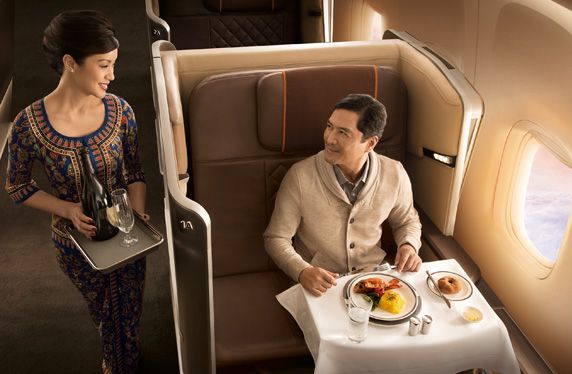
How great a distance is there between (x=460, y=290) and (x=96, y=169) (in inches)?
52.3

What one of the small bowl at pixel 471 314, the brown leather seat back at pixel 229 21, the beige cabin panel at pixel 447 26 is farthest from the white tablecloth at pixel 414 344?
the brown leather seat back at pixel 229 21

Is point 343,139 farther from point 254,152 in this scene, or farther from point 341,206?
point 254,152

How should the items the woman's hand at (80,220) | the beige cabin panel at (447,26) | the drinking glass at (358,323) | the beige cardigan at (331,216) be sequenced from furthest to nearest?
1. the beige cabin panel at (447,26)
2. the beige cardigan at (331,216)
3. the woman's hand at (80,220)
4. the drinking glass at (358,323)

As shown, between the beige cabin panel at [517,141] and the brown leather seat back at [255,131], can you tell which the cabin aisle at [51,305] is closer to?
the brown leather seat back at [255,131]

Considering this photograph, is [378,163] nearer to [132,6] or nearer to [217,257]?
[217,257]

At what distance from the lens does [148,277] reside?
130 inches

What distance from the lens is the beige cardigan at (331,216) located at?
2238 millimetres

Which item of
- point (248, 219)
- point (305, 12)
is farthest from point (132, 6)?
point (248, 219)

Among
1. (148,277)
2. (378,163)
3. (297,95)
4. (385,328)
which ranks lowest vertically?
(148,277)

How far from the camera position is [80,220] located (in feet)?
6.56

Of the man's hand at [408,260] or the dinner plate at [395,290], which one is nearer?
the dinner plate at [395,290]

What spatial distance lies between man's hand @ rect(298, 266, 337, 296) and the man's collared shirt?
0.38 metres

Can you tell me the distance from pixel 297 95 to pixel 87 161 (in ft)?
2.74

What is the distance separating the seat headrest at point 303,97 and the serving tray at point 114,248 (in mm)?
603
